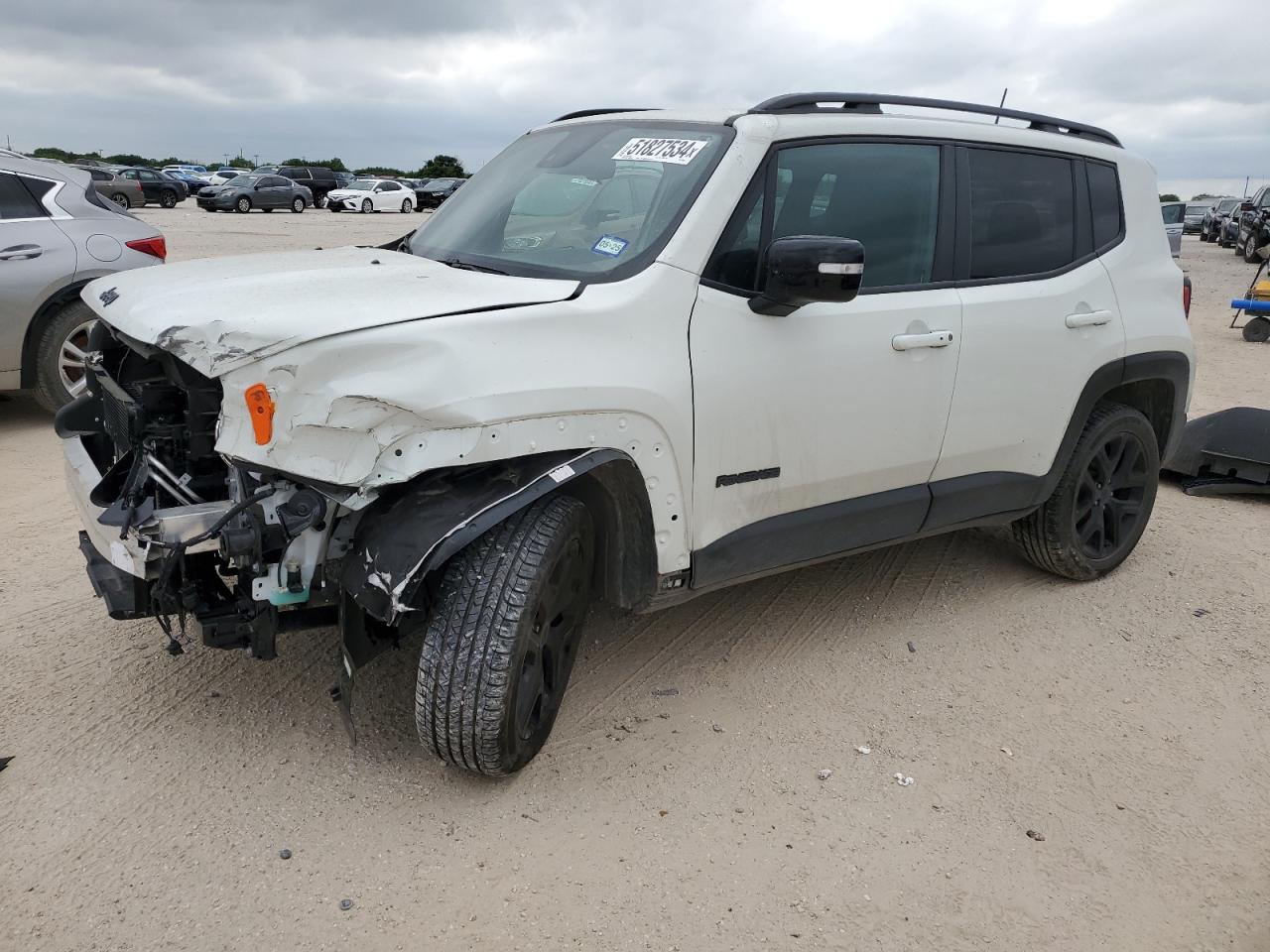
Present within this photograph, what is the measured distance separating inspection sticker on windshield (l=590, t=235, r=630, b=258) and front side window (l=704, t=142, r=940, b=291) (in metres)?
0.29

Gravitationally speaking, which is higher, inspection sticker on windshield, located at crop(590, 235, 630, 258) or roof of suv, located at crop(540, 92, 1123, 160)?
roof of suv, located at crop(540, 92, 1123, 160)

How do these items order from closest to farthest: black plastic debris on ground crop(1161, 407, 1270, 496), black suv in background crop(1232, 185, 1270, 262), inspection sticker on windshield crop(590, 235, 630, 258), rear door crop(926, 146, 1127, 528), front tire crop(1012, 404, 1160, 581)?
inspection sticker on windshield crop(590, 235, 630, 258) < rear door crop(926, 146, 1127, 528) < front tire crop(1012, 404, 1160, 581) < black plastic debris on ground crop(1161, 407, 1270, 496) < black suv in background crop(1232, 185, 1270, 262)

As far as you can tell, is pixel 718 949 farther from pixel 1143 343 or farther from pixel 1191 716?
pixel 1143 343

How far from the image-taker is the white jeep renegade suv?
8.86 feet

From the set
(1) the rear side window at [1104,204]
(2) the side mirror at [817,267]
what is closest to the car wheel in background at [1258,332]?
(1) the rear side window at [1104,204]

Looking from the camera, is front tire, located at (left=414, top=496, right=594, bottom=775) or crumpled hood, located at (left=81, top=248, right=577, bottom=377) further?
front tire, located at (left=414, top=496, right=594, bottom=775)

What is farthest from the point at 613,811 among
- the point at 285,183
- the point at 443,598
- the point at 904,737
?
the point at 285,183

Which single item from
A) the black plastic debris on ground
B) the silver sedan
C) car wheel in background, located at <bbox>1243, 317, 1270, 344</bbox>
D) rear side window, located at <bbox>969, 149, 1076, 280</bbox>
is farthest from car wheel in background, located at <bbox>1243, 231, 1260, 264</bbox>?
the silver sedan

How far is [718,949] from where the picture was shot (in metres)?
2.58

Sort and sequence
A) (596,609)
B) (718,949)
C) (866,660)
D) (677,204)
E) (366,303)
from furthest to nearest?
(596,609)
(866,660)
(677,204)
(366,303)
(718,949)

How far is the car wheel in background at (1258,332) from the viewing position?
12656 millimetres

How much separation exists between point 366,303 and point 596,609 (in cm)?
196

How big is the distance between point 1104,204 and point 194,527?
12.6 feet

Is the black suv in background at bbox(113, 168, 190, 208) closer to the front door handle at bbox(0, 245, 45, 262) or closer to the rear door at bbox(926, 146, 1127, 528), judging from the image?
the front door handle at bbox(0, 245, 45, 262)
